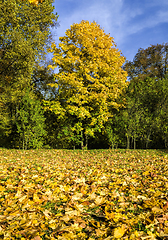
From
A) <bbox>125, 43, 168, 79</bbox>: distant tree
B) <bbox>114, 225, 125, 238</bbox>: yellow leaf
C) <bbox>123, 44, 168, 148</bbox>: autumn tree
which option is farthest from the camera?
<bbox>125, 43, 168, 79</bbox>: distant tree

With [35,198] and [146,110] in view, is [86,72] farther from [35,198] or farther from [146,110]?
[35,198]

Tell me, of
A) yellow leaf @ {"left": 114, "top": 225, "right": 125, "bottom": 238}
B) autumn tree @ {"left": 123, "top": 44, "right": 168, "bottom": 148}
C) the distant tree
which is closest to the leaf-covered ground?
yellow leaf @ {"left": 114, "top": 225, "right": 125, "bottom": 238}

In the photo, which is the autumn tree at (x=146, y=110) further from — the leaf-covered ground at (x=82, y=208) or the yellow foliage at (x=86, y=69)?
the leaf-covered ground at (x=82, y=208)

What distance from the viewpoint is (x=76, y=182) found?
3.93 m

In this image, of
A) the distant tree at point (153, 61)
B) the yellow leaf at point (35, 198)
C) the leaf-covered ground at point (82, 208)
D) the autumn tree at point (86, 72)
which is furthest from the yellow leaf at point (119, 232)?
the distant tree at point (153, 61)

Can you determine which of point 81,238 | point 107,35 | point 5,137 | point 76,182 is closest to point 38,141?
point 5,137

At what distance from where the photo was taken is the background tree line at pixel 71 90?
31.2 ft

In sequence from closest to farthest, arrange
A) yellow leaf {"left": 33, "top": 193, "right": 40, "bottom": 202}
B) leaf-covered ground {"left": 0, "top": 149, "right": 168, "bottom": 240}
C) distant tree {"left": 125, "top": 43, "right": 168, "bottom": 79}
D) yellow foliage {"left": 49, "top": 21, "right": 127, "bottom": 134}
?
leaf-covered ground {"left": 0, "top": 149, "right": 168, "bottom": 240} < yellow leaf {"left": 33, "top": 193, "right": 40, "bottom": 202} < yellow foliage {"left": 49, "top": 21, "right": 127, "bottom": 134} < distant tree {"left": 125, "top": 43, "right": 168, "bottom": 79}

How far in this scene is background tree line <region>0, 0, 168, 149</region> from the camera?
9.51m

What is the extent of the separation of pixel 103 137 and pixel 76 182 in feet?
28.9

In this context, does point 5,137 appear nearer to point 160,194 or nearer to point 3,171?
point 3,171

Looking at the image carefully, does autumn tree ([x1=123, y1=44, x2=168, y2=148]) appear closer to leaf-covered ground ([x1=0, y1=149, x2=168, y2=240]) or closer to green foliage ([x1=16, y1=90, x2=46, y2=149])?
green foliage ([x1=16, y1=90, x2=46, y2=149])

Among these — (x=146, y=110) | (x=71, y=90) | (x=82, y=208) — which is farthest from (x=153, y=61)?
(x=82, y=208)

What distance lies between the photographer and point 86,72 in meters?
9.84
